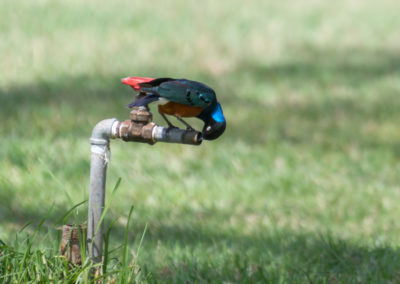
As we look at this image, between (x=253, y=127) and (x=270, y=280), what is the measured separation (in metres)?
3.93

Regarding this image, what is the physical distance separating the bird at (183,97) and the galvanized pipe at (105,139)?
81 mm

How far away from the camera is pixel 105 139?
8.99ft

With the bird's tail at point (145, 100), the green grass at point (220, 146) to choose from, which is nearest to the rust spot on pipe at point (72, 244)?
the green grass at point (220, 146)

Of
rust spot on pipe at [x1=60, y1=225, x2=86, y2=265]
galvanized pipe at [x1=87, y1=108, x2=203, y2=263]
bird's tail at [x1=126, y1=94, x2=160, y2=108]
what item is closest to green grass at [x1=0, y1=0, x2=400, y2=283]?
rust spot on pipe at [x1=60, y1=225, x2=86, y2=265]

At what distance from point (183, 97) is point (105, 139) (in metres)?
0.37

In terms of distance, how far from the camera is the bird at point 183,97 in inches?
107

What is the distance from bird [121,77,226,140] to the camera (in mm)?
2709

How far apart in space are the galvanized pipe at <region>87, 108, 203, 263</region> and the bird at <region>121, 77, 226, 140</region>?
0.08 m

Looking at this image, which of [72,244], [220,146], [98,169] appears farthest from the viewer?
[220,146]

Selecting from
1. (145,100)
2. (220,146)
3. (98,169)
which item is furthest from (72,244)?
(220,146)

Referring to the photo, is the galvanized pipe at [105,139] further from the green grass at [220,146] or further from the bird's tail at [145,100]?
the green grass at [220,146]

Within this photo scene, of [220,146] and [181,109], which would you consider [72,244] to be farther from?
[220,146]

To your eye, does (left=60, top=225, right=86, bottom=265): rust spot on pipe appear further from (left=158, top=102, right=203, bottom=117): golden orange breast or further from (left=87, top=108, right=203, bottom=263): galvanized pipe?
(left=158, top=102, right=203, bottom=117): golden orange breast

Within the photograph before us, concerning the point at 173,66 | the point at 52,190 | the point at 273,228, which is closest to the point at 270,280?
the point at 273,228
